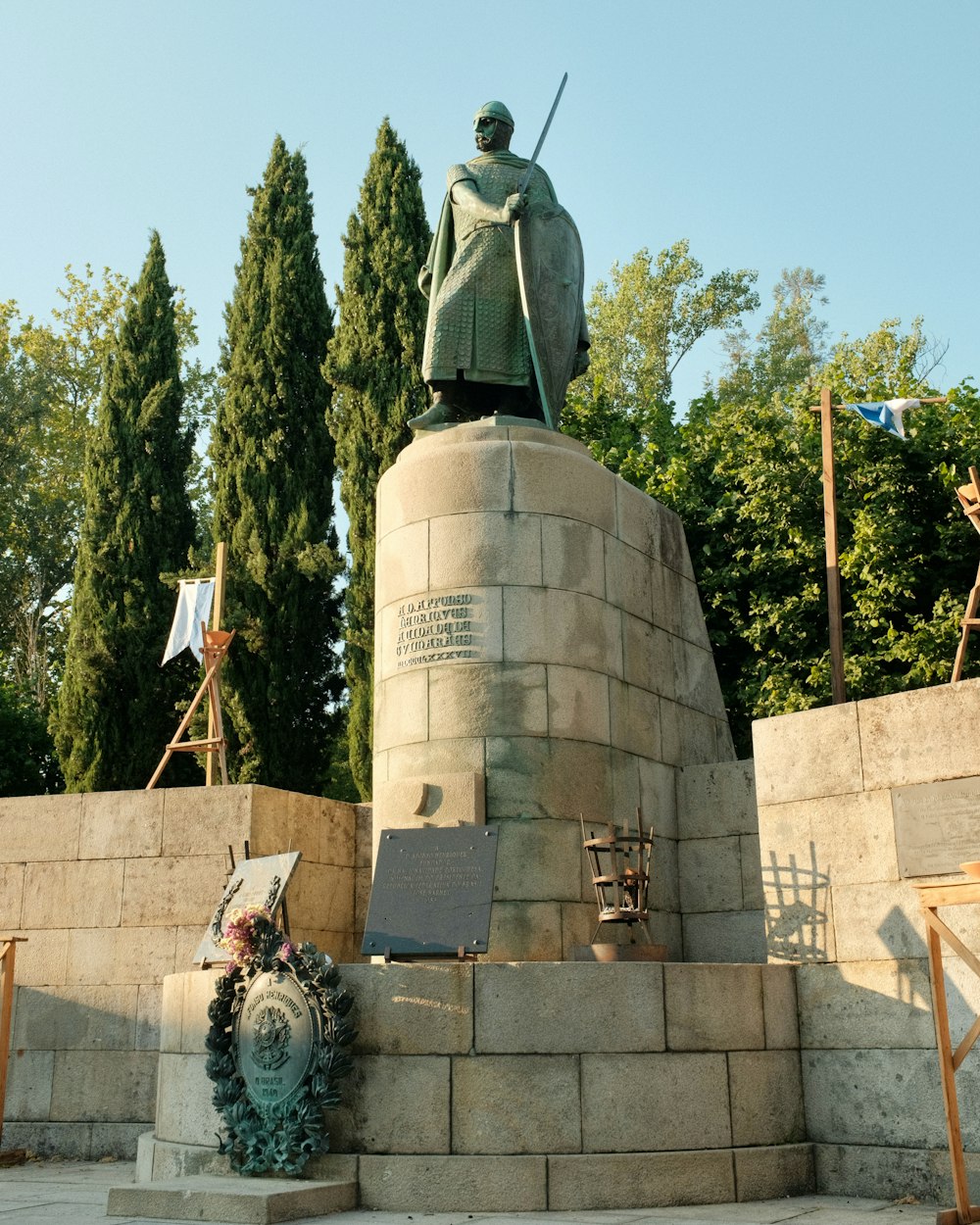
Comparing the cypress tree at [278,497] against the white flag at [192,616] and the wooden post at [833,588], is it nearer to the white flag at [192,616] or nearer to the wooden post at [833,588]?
the white flag at [192,616]

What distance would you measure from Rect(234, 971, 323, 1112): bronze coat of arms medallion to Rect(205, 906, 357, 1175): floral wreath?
0.04m

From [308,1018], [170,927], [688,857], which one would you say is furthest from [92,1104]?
[688,857]

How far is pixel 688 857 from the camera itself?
11961 mm

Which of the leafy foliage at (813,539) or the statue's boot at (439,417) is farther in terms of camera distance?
the leafy foliage at (813,539)

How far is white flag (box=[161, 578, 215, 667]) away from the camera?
52.2ft

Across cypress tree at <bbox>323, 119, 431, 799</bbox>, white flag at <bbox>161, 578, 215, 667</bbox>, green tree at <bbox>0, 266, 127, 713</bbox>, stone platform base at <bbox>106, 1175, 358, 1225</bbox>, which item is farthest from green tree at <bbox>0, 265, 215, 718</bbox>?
stone platform base at <bbox>106, 1175, 358, 1225</bbox>

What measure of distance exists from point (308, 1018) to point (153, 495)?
764 inches

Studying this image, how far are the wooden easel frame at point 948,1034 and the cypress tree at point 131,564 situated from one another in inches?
717

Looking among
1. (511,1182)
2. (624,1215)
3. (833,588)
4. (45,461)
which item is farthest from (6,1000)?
(45,461)

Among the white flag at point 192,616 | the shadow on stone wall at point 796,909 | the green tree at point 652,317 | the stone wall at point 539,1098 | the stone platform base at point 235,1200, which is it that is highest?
the green tree at point 652,317

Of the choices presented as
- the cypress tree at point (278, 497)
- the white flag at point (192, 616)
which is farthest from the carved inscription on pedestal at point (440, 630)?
the cypress tree at point (278, 497)

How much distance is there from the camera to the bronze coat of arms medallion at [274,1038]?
27.3ft

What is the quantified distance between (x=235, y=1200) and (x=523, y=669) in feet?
15.9

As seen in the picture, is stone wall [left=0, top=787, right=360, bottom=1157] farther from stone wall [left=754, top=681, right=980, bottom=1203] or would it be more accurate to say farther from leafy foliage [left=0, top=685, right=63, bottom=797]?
leafy foliage [left=0, top=685, right=63, bottom=797]
